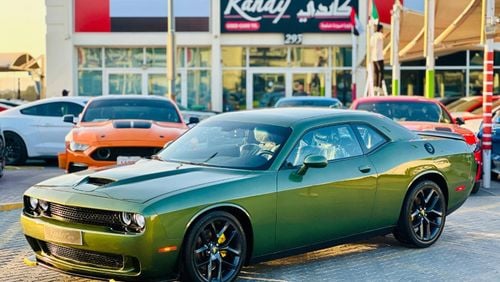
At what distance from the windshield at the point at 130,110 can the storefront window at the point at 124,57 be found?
19.5 m

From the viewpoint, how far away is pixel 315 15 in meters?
30.8

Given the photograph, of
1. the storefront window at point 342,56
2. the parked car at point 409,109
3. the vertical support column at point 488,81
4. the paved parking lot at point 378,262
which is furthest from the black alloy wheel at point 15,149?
the storefront window at point 342,56

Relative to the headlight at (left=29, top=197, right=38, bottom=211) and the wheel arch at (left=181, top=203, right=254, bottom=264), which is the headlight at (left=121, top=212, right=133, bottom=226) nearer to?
the wheel arch at (left=181, top=203, right=254, bottom=264)

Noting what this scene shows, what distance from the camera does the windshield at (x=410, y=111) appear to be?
12.6 meters

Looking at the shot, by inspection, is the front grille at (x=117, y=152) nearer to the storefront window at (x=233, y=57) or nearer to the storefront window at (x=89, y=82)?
the storefront window at (x=233, y=57)

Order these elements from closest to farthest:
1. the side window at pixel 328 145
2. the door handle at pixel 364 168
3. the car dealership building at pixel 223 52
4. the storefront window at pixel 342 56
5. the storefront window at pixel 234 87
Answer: the side window at pixel 328 145 → the door handle at pixel 364 168 → the car dealership building at pixel 223 52 → the storefront window at pixel 342 56 → the storefront window at pixel 234 87

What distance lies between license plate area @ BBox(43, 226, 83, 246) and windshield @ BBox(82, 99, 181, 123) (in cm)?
644

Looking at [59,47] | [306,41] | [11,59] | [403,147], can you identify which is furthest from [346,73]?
[403,147]

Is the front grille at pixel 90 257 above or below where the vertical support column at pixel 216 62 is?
below

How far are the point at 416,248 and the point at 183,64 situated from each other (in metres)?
25.1

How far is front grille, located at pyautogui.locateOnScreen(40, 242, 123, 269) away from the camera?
18.6 ft

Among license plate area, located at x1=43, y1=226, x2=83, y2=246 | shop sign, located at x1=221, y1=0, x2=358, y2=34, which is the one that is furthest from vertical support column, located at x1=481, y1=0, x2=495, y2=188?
shop sign, located at x1=221, y1=0, x2=358, y2=34

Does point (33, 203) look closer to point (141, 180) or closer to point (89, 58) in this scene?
point (141, 180)

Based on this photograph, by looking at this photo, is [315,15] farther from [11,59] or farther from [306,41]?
[11,59]
